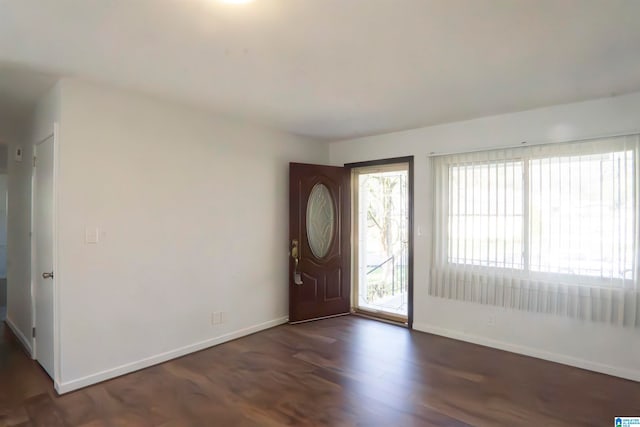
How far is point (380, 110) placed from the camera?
356 centimetres

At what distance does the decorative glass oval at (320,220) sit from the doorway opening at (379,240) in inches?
17.6

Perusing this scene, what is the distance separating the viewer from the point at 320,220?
4.87 metres

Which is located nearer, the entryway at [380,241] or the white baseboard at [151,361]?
the white baseboard at [151,361]

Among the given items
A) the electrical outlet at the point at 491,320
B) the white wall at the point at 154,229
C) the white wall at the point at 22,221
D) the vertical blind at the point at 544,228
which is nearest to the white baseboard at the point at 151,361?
the white wall at the point at 154,229

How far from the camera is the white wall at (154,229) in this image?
9.23 ft

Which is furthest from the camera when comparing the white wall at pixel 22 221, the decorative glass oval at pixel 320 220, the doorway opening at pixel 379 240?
the doorway opening at pixel 379 240

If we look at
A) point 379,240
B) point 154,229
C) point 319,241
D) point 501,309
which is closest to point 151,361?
point 154,229

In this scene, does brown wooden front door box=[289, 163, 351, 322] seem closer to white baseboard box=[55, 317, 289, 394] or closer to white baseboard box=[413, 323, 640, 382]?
white baseboard box=[55, 317, 289, 394]

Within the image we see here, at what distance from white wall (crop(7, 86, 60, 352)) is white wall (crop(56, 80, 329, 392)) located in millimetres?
569

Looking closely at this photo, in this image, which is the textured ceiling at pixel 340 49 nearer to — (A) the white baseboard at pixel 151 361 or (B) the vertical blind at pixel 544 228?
(B) the vertical blind at pixel 544 228

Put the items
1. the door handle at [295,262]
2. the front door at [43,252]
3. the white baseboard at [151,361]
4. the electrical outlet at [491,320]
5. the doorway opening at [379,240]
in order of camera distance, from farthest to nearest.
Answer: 1. the doorway opening at [379,240]
2. the door handle at [295,262]
3. the electrical outlet at [491,320]
4. the front door at [43,252]
5. the white baseboard at [151,361]

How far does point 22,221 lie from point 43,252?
1237mm

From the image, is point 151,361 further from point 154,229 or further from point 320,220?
point 320,220

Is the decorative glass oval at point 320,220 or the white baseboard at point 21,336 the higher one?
the decorative glass oval at point 320,220
